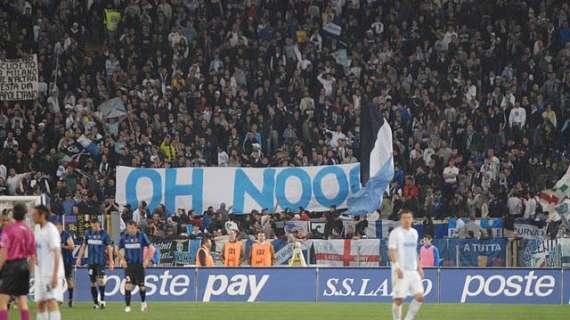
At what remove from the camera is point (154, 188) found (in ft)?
121

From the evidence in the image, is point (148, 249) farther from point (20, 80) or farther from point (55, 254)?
point (20, 80)

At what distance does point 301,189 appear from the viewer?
36594 millimetres

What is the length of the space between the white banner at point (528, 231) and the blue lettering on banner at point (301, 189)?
590 centimetres

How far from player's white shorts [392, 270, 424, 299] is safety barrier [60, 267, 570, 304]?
9.51 metres

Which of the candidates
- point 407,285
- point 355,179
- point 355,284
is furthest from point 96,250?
point 407,285

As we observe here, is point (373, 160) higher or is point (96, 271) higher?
point (373, 160)

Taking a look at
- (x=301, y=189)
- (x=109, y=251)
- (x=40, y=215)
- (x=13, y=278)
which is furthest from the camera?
(x=301, y=189)

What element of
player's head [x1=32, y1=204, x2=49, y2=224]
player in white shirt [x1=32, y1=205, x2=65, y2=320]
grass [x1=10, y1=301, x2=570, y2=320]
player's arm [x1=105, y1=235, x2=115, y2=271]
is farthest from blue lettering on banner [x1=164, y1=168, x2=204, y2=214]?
player's head [x1=32, y1=204, x2=49, y2=224]

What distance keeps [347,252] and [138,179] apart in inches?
280

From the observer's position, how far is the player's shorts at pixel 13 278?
1895 cm

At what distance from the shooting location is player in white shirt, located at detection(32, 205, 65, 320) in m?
19.2

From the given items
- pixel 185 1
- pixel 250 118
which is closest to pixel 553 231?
pixel 250 118

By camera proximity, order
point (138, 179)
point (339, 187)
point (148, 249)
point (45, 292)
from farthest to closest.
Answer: point (138, 179) < point (339, 187) < point (148, 249) < point (45, 292)

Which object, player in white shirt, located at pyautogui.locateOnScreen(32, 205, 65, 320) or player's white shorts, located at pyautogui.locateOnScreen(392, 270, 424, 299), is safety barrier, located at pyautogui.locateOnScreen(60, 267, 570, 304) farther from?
player in white shirt, located at pyautogui.locateOnScreen(32, 205, 65, 320)
